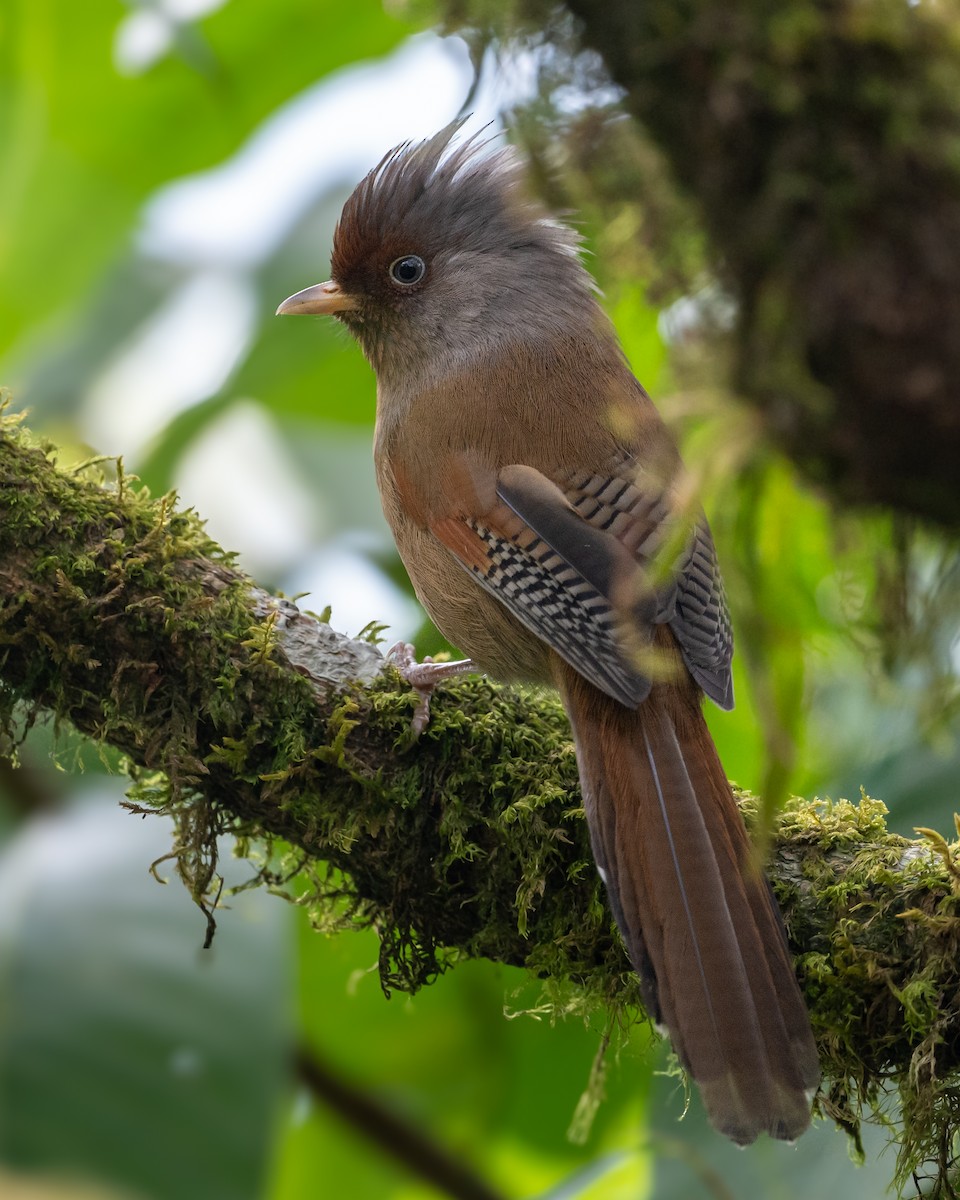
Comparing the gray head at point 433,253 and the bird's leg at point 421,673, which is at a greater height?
the gray head at point 433,253

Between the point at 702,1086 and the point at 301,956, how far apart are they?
183 centimetres

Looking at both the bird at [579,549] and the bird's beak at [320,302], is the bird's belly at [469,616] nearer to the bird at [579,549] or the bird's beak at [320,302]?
the bird at [579,549]

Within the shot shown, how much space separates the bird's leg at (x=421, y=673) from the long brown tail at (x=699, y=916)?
0.34 m

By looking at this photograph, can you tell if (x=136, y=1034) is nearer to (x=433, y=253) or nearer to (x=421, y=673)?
(x=421, y=673)

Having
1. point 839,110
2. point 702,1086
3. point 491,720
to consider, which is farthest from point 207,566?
point 839,110

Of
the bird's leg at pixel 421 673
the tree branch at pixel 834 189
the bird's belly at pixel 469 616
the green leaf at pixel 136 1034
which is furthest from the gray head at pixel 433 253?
the tree branch at pixel 834 189

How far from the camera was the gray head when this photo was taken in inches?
153

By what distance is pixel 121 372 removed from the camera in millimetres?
5594

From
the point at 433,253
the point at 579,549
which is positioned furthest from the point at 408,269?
the point at 579,549

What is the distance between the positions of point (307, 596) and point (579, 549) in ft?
2.19

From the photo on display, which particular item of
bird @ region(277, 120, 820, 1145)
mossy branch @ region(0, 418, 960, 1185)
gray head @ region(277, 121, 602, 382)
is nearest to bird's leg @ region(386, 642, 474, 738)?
mossy branch @ region(0, 418, 960, 1185)

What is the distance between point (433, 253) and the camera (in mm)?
4008

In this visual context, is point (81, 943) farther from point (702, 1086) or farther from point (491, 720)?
point (702, 1086)

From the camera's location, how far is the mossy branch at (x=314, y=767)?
8.21 feet
